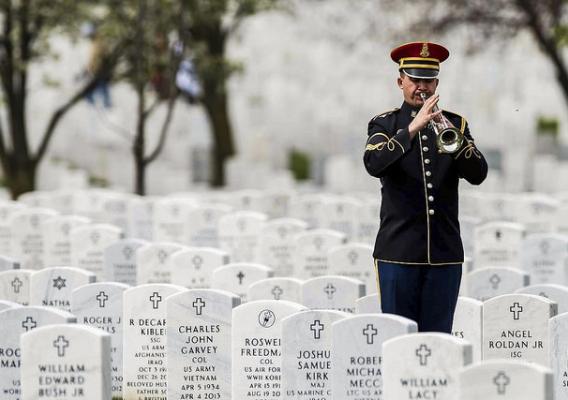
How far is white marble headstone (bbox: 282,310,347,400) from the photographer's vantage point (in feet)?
29.1

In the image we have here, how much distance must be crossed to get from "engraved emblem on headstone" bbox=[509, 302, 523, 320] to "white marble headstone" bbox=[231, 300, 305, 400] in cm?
136

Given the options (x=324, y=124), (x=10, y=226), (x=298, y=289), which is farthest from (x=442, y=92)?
(x=298, y=289)

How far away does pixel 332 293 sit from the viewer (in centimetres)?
1068

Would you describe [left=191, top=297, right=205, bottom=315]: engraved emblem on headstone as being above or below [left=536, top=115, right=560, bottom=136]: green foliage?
below

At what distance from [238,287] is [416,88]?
3.28 m

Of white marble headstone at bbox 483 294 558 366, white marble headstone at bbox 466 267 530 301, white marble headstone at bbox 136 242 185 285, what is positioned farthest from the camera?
white marble headstone at bbox 136 242 185 285

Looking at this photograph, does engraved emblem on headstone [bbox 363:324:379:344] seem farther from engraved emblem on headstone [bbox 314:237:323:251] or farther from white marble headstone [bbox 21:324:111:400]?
engraved emblem on headstone [bbox 314:237:323:251]

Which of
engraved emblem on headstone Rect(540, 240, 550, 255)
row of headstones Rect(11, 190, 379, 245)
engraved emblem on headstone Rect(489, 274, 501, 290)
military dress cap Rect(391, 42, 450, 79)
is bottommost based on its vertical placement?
engraved emblem on headstone Rect(489, 274, 501, 290)

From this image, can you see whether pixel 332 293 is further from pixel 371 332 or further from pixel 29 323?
pixel 29 323

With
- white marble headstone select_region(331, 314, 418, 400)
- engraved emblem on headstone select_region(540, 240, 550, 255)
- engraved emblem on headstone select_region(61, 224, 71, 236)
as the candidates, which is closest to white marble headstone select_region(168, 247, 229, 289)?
engraved emblem on headstone select_region(61, 224, 71, 236)

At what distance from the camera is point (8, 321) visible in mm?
9125

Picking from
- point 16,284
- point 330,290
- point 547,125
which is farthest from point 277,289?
point 547,125

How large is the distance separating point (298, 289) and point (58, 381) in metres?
2.70

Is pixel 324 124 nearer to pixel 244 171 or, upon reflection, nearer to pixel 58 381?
pixel 244 171
